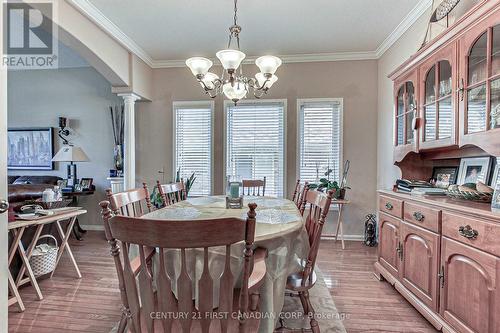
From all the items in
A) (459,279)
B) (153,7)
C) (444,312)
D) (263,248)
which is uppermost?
(153,7)

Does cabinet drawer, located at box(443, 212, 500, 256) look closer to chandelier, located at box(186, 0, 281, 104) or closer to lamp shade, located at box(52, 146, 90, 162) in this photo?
chandelier, located at box(186, 0, 281, 104)

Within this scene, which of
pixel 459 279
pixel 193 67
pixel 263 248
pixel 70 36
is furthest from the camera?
pixel 70 36

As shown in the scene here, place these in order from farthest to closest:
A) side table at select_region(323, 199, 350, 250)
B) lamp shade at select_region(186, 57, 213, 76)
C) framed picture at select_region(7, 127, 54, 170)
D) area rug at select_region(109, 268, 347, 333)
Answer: framed picture at select_region(7, 127, 54, 170), side table at select_region(323, 199, 350, 250), lamp shade at select_region(186, 57, 213, 76), area rug at select_region(109, 268, 347, 333)

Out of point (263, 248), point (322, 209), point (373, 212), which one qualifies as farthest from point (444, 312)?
point (373, 212)

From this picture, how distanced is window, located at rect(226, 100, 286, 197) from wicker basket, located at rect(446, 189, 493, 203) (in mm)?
2586

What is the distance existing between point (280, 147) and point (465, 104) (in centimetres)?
270

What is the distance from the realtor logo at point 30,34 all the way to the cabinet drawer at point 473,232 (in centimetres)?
374

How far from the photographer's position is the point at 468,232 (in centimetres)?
159

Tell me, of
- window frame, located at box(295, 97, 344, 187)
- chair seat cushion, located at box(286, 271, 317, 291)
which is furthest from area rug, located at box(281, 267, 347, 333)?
window frame, located at box(295, 97, 344, 187)

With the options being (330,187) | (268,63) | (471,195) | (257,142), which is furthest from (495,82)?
(257,142)

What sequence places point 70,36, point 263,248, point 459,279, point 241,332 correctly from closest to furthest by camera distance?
point 241,332 < point 263,248 < point 459,279 < point 70,36

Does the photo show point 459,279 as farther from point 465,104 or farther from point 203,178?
point 203,178

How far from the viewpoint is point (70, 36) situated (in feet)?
9.62

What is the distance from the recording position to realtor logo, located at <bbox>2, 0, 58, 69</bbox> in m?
2.70
